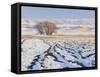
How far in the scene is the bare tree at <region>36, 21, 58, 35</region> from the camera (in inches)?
85.3

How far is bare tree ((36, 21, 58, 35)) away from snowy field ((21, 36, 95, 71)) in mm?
51

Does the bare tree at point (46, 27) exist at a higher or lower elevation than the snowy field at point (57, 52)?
higher

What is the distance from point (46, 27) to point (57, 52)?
0.75ft

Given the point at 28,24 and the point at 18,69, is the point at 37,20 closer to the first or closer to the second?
the point at 28,24

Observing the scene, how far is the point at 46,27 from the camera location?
219cm

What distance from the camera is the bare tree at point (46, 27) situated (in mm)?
2166

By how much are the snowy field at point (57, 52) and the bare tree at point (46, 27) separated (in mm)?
51

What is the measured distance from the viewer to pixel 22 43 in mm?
2098

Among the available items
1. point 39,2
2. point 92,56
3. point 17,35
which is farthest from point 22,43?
point 92,56

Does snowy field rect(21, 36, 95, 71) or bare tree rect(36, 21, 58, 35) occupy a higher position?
A: bare tree rect(36, 21, 58, 35)

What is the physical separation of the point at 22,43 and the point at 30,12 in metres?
0.25

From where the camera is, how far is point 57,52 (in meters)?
2.23

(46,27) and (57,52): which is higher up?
(46,27)

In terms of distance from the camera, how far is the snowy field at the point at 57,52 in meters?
2.13
